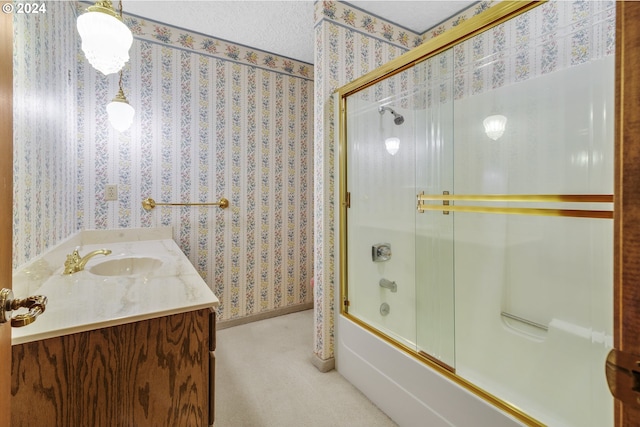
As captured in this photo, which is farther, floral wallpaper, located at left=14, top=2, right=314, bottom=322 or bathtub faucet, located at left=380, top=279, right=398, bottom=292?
bathtub faucet, located at left=380, top=279, right=398, bottom=292

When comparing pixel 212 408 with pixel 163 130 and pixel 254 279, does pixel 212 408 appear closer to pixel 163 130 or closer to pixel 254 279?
pixel 254 279

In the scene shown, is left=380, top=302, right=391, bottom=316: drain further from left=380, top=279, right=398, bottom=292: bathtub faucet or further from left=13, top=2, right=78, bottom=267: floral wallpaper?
left=13, top=2, right=78, bottom=267: floral wallpaper

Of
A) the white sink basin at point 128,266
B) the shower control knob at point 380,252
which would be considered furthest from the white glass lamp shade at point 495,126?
the white sink basin at point 128,266

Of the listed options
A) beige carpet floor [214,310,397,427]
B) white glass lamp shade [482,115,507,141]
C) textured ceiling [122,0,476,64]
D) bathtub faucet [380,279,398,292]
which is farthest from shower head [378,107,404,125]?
beige carpet floor [214,310,397,427]

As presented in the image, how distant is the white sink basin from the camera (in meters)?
1.53

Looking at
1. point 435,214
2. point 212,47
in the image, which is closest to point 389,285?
point 435,214

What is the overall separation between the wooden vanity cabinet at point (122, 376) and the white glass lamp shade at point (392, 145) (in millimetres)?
1463

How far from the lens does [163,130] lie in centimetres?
225

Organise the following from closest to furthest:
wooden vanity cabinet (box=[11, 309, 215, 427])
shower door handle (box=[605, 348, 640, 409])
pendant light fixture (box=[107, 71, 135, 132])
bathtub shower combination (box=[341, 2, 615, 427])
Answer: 1. shower door handle (box=[605, 348, 640, 409])
2. wooden vanity cabinet (box=[11, 309, 215, 427])
3. bathtub shower combination (box=[341, 2, 615, 427])
4. pendant light fixture (box=[107, 71, 135, 132])

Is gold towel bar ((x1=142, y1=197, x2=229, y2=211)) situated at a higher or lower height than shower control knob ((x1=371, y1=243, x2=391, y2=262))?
higher

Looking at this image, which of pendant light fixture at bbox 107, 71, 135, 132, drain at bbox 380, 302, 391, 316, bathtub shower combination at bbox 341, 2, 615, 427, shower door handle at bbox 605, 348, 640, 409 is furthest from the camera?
drain at bbox 380, 302, 391, 316

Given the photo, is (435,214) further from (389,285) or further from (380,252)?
(389,285)

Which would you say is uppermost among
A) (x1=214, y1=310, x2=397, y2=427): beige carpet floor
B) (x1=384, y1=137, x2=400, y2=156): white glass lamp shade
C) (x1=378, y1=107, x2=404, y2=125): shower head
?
(x1=378, y1=107, x2=404, y2=125): shower head

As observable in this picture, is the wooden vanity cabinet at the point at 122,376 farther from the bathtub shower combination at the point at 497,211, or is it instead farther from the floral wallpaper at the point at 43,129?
the bathtub shower combination at the point at 497,211
